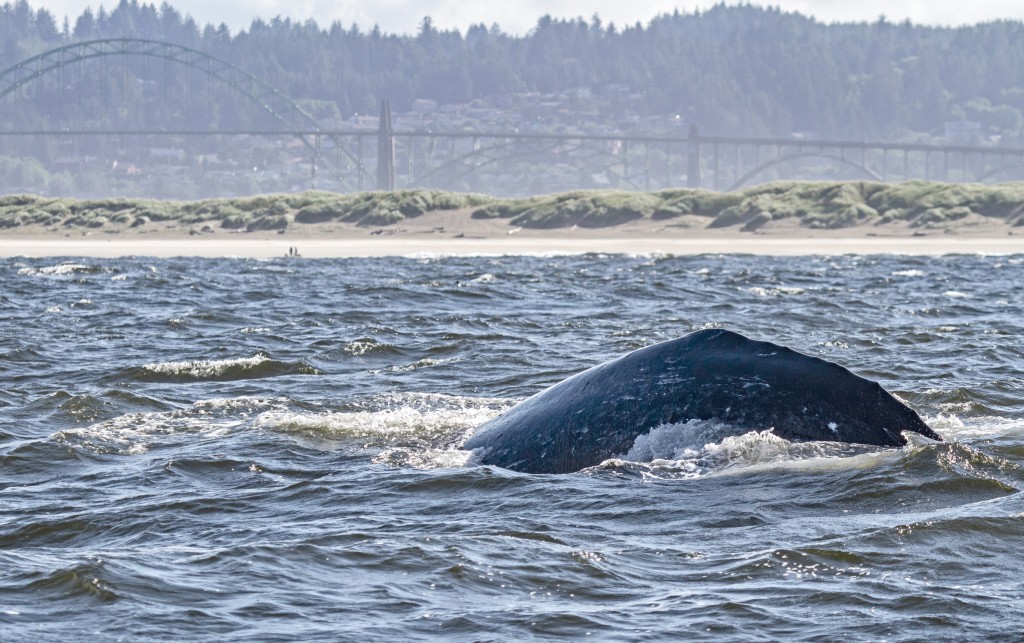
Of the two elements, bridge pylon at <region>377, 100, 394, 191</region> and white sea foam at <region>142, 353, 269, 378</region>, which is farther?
bridge pylon at <region>377, 100, 394, 191</region>

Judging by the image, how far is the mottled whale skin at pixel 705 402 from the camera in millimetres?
7922

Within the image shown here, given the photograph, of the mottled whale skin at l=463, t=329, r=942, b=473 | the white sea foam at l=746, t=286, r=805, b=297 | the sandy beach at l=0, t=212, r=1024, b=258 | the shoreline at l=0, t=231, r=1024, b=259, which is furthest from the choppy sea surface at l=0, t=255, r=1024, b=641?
the sandy beach at l=0, t=212, r=1024, b=258

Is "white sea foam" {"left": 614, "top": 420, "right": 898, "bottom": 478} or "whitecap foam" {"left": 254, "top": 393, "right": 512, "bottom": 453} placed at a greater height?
"white sea foam" {"left": 614, "top": 420, "right": 898, "bottom": 478}

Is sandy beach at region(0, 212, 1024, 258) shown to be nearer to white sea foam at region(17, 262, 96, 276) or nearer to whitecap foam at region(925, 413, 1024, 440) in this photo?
white sea foam at region(17, 262, 96, 276)

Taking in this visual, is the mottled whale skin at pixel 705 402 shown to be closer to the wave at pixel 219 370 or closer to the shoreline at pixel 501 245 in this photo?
the wave at pixel 219 370

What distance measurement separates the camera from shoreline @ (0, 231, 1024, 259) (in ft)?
149

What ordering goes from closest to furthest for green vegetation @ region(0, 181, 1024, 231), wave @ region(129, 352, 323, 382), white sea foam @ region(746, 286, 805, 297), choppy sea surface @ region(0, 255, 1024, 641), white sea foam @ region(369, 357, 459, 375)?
choppy sea surface @ region(0, 255, 1024, 641), wave @ region(129, 352, 323, 382), white sea foam @ region(369, 357, 459, 375), white sea foam @ region(746, 286, 805, 297), green vegetation @ region(0, 181, 1024, 231)

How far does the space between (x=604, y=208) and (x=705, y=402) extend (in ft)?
173

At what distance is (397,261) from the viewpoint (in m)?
40.1

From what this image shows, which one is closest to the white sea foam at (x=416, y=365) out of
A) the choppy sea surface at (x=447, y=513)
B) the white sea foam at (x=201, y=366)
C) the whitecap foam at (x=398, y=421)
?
the choppy sea surface at (x=447, y=513)

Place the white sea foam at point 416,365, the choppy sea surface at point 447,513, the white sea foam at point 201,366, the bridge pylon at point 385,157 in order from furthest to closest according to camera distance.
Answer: the bridge pylon at point 385,157 < the white sea foam at point 416,365 < the white sea foam at point 201,366 < the choppy sea surface at point 447,513

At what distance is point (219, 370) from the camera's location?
14359 millimetres

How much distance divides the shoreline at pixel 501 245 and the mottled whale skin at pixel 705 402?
115 feet

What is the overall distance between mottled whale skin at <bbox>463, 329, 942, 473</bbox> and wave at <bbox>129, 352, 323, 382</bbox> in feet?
19.5
